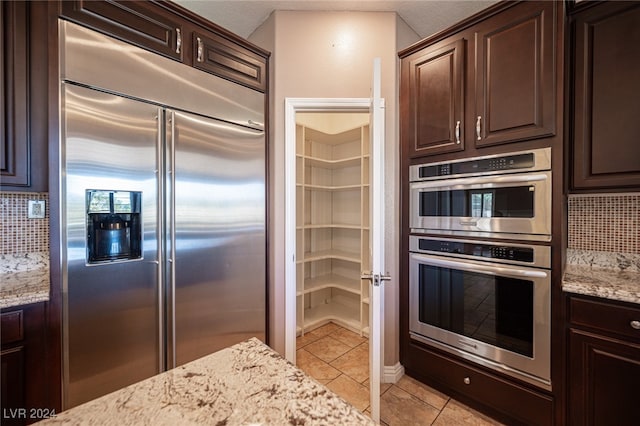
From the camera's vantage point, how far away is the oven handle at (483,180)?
144 centimetres

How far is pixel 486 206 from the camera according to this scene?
1.62 metres

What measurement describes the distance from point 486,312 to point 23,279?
2598 millimetres

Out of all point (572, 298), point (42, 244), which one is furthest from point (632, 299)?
point (42, 244)

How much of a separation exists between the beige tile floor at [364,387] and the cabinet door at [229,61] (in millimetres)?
2345

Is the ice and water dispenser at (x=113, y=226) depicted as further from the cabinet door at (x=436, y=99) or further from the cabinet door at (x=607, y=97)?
the cabinet door at (x=607, y=97)

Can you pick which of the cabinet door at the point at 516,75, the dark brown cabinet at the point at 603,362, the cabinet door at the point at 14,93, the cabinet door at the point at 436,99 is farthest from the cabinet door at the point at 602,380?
the cabinet door at the point at 14,93

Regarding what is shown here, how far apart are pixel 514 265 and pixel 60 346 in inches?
95.5

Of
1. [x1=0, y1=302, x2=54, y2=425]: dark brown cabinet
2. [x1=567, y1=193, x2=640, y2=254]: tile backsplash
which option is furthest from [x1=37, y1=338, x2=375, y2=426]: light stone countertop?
[x1=567, y1=193, x2=640, y2=254]: tile backsplash

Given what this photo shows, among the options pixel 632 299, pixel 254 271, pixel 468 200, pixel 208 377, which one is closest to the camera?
pixel 208 377

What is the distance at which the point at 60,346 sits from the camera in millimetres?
1279

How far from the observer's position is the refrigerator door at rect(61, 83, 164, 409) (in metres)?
1.33

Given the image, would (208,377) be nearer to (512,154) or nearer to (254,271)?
(254,271)

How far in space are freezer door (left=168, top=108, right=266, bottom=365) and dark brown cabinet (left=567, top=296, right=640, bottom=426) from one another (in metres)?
1.91
